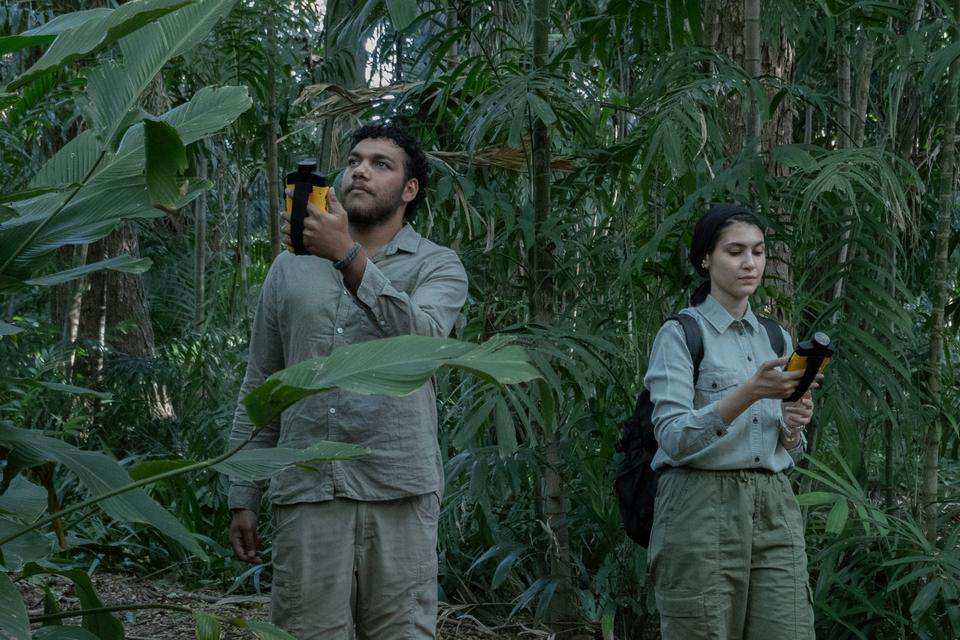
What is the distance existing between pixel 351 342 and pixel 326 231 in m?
0.38

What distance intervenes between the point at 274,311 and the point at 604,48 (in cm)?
160

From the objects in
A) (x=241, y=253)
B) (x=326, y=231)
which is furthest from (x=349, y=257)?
(x=241, y=253)

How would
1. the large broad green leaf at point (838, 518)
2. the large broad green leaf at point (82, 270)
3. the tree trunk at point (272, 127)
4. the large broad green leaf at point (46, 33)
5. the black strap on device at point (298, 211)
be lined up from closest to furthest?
the large broad green leaf at point (46, 33) → the large broad green leaf at point (82, 270) → the black strap on device at point (298, 211) → the large broad green leaf at point (838, 518) → the tree trunk at point (272, 127)

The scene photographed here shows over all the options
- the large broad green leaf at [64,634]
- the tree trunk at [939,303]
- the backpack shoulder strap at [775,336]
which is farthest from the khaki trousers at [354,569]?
the tree trunk at [939,303]

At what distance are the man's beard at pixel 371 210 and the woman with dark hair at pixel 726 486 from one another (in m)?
0.76

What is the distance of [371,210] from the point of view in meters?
2.82

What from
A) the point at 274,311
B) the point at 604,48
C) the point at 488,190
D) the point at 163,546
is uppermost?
the point at 604,48

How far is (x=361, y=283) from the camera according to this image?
8.04 ft

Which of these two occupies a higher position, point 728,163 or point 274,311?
point 728,163

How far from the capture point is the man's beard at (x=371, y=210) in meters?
2.82

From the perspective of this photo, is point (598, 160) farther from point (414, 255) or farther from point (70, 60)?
point (70, 60)

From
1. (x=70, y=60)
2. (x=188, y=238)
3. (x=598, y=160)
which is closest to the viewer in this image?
(x=70, y=60)

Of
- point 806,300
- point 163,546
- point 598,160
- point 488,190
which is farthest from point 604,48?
point 163,546

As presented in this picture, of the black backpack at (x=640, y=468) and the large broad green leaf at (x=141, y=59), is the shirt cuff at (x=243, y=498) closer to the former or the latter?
the black backpack at (x=640, y=468)
